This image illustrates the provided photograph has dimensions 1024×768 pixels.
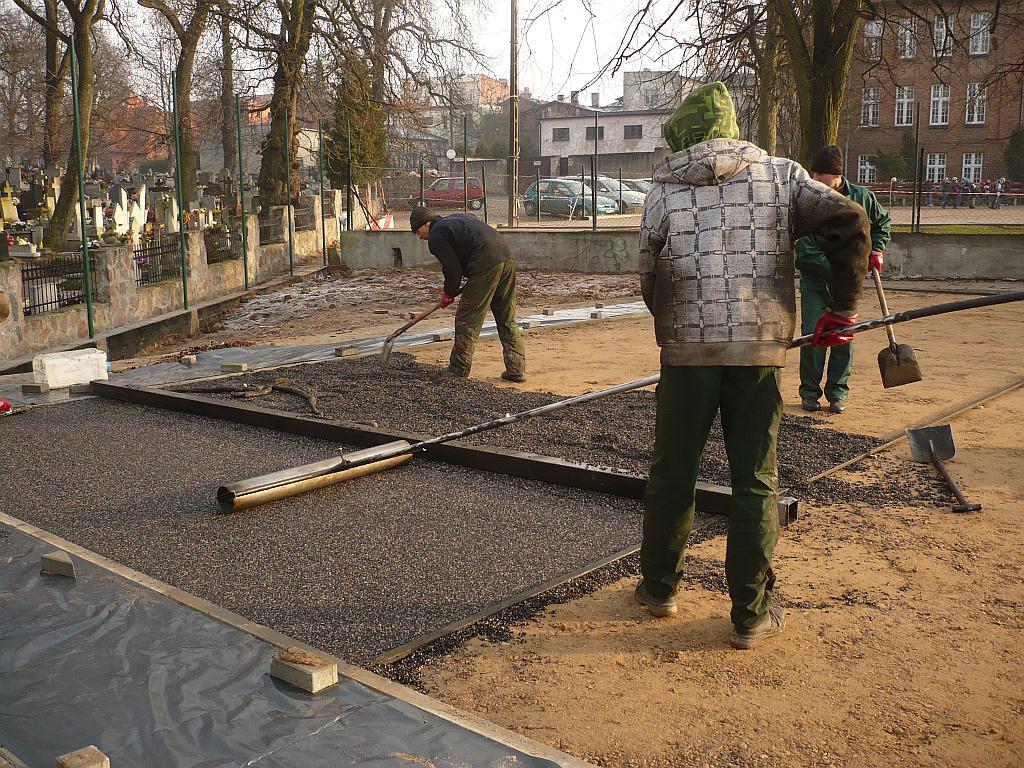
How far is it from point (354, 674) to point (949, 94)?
4076 centimetres

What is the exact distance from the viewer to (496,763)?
2.57 meters

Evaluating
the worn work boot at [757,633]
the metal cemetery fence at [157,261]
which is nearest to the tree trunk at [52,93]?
the metal cemetery fence at [157,261]

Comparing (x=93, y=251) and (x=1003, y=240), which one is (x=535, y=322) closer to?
(x=93, y=251)

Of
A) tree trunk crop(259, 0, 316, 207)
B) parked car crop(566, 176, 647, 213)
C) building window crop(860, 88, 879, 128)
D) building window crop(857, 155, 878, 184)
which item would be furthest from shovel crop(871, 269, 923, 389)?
building window crop(860, 88, 879, 128)

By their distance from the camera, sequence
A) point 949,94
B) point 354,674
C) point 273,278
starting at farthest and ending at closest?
point 949,94 → point 273,278 → point 354,674

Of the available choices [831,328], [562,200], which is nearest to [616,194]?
[562,200]

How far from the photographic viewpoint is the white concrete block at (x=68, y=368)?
8156mm

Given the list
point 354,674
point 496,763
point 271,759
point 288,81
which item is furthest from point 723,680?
point 288,81

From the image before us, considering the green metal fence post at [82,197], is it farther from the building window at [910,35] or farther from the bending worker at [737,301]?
the building window at [910,35]

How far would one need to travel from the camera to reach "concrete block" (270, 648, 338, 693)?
116 inches

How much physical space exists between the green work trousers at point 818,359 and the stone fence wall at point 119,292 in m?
5.43

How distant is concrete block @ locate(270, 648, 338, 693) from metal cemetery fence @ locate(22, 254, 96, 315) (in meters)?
8.54

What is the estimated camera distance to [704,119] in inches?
138

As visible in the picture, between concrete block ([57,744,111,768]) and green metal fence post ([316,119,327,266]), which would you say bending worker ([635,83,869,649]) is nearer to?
concrete block ([57,744,111,768])
